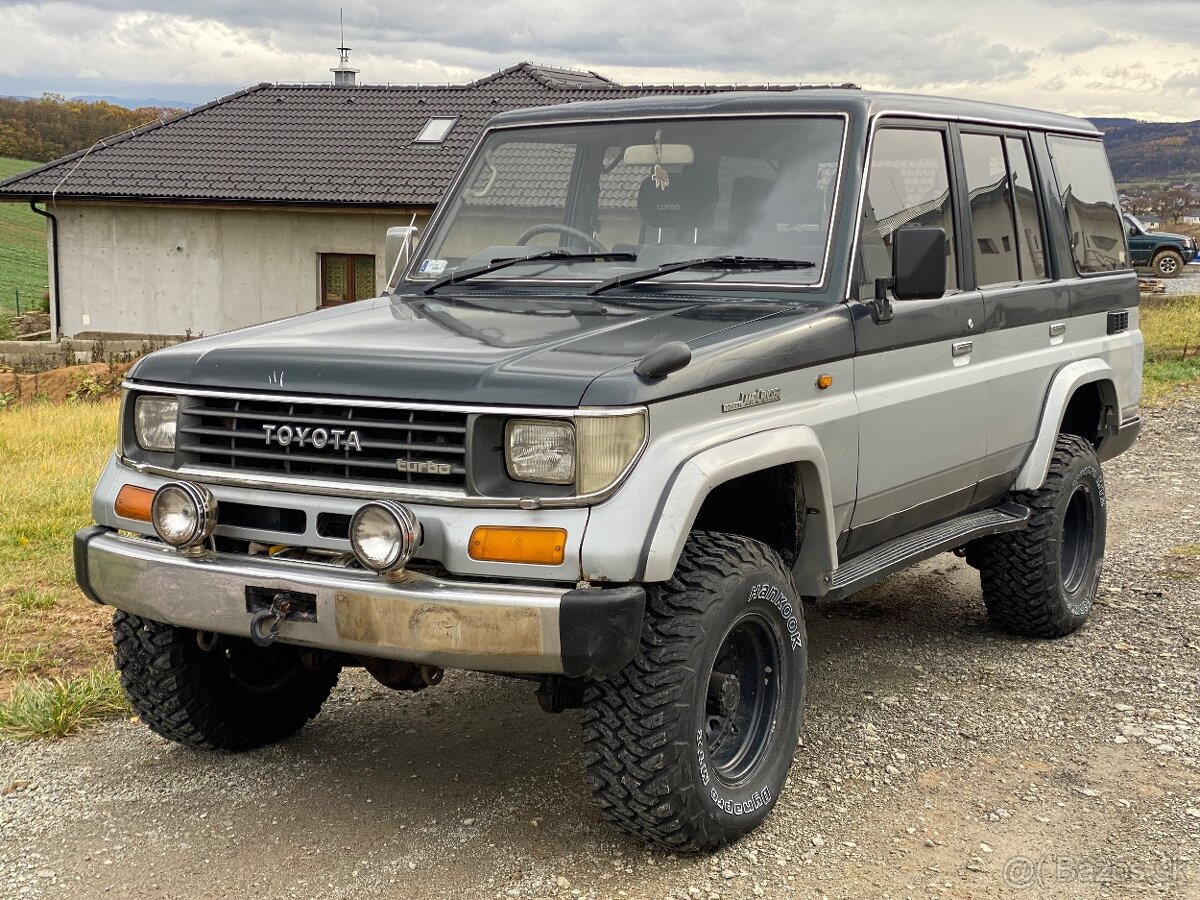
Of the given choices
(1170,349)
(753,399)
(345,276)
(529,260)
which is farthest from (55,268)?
(753,399)

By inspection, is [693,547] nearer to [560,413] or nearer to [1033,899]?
[560,413]

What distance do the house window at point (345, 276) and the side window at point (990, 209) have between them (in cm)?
2071

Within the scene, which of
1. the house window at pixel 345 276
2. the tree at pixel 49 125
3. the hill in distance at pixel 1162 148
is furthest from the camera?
the hill in distance at pixel 1162 148

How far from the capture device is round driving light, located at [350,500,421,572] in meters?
3.50

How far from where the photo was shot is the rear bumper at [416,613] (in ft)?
11.2

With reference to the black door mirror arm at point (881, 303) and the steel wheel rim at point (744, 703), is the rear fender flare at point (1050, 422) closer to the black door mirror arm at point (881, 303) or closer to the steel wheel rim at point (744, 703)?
the black door mirror arm at point (881, 303)

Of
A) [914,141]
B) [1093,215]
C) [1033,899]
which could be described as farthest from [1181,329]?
[1033,899]

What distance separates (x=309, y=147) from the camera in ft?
87.7

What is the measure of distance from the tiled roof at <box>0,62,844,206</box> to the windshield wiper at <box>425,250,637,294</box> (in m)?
19.6

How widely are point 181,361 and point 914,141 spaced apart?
107 inches

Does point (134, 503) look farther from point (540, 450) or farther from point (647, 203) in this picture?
point (647, 203)

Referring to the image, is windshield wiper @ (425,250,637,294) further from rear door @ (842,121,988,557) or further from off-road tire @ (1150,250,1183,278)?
off-road tire @ (1150,250,1183,278)

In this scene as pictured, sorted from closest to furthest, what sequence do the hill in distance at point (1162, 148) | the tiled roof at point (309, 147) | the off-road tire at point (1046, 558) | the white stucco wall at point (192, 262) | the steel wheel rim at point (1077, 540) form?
the off-road tire at point (1046, 558) < the steel wheel rim at point (1077, 540) < the tiled roof at point (309, 147) < the white stucco wall at point (192, 262) < the hill in distance at point (1162, 148)

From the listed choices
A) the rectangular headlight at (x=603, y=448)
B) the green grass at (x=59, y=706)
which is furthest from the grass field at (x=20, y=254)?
the rectangular headlight at (x=603, y=448)
